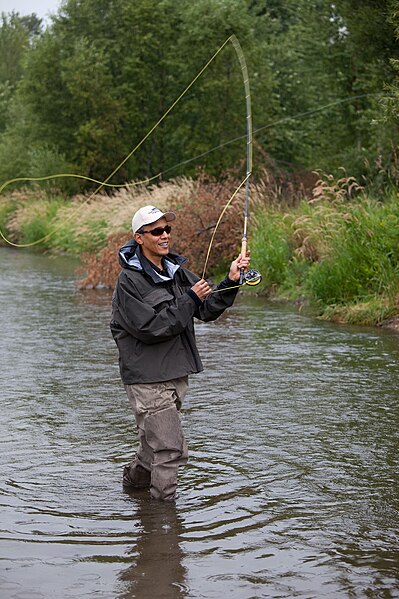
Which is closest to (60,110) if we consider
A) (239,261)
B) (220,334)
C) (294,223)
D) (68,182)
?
(68,182)

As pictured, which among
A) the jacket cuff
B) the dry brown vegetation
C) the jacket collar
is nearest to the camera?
the jacket cuff

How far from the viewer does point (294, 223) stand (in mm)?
17266

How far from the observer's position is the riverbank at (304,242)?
48.3 ft

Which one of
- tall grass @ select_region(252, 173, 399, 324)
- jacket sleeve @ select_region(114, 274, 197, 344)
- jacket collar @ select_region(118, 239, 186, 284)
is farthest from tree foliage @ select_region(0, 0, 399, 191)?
jacket sleeve @ select_region(114, 274, 197, 344)

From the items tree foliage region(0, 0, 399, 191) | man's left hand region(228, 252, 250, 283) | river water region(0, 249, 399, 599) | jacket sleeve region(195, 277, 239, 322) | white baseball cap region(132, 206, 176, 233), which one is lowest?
river water region(0, 249, 399, 599)

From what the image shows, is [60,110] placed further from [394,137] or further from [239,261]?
[239,261]

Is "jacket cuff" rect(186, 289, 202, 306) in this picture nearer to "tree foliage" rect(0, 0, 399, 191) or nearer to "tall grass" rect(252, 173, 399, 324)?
"tall grass" rect(252, 173, 399, 324)

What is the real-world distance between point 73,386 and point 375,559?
5.24 m

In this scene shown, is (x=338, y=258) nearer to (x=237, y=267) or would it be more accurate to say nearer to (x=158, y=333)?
(x=237, y=267)

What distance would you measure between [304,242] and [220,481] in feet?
33.9

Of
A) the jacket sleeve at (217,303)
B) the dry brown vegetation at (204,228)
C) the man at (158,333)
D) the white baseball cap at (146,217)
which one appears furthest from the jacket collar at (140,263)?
the dry brown vegetation at (204,228)

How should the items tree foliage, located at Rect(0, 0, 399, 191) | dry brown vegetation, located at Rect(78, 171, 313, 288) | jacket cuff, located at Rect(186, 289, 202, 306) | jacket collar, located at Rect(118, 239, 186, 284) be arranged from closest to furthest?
1. jacket cuff, located at Rect(186, 289, 202, 306)
2. jacket collar, located at Rect(118, 239, 186, 284)
3. dry brown vegetation, located at Rect(78, 171, 313, 288)
4. tree foliage, located at Rect(0, 0, 399, 191)

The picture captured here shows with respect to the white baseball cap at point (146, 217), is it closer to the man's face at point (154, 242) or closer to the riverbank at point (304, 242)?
the man's face at point (154, 242)

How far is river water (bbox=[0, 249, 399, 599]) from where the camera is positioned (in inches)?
210
